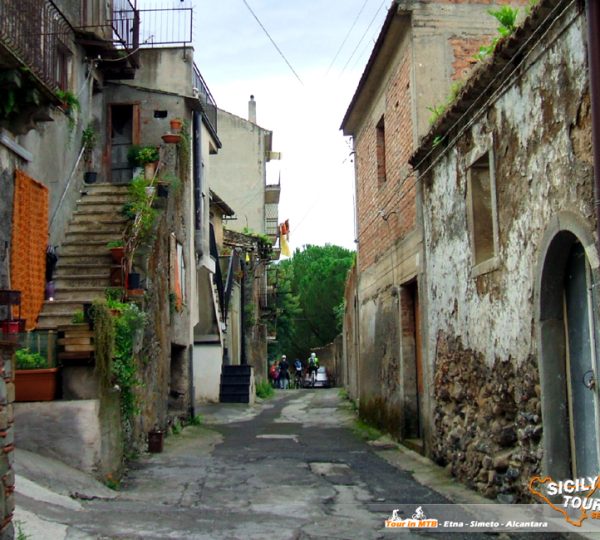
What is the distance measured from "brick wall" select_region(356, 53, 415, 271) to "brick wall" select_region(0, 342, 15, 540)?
811 cm

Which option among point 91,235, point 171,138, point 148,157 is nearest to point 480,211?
point 91,235

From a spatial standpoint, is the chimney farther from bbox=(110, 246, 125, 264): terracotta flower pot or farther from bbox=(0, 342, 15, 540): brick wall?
bbox=(0, 342, 15, 540): brick wall

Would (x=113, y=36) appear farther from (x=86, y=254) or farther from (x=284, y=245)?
(x=284, y=245)

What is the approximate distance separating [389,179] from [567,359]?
7814 mm

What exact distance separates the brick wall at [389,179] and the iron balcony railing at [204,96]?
396cm

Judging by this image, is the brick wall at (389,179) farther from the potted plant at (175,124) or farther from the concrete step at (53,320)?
the concrete step at (53,320)

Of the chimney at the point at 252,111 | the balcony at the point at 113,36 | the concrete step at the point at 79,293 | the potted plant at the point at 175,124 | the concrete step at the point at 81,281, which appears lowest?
the concrete step at the point at 79,293

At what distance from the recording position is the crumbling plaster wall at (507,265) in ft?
22.4

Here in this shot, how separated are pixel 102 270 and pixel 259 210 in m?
24.7

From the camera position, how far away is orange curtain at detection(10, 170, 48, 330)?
10.8 meters

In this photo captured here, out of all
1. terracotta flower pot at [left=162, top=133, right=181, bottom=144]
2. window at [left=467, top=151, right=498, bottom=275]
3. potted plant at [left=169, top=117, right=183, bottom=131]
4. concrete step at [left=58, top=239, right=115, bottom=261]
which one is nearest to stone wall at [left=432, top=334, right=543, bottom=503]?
window at [left=467, top=151, right=498, bottom=275]

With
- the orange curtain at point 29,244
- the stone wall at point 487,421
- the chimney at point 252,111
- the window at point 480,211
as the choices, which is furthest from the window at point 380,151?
the chimney at point 252,111

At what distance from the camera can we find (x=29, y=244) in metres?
11.5

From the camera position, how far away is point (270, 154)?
3912 centimetres
